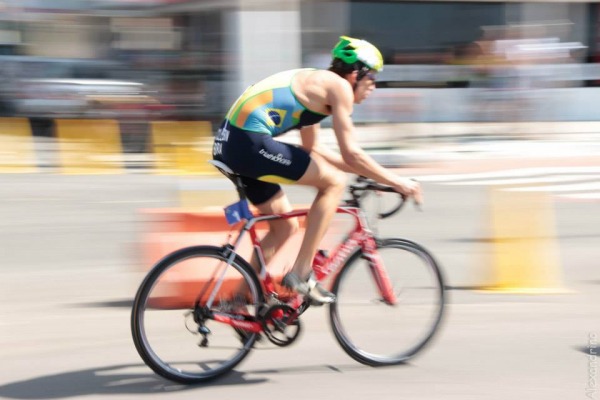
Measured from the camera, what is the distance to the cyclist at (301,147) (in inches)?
190

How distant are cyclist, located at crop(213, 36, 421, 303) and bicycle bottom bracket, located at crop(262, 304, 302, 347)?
14cm

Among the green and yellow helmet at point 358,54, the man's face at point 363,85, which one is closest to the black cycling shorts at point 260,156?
the man's face at point 363,85

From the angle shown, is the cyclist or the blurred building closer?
the cyclist

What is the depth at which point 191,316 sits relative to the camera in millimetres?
5035

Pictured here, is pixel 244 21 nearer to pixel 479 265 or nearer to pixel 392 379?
pixel 479 265

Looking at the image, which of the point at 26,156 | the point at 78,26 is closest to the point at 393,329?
the point at 26,156

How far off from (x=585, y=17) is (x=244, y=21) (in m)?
8.98

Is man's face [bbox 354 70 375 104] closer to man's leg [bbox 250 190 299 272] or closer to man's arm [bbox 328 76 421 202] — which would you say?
man's arm [bbox 328 76 421 202]

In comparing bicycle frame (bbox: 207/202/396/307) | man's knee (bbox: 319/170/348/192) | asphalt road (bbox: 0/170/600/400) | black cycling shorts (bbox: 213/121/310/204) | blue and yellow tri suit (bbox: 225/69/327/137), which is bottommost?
asphalt road (bbox: 0/170/600/400)

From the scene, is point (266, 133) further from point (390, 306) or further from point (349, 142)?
point (390, 306)

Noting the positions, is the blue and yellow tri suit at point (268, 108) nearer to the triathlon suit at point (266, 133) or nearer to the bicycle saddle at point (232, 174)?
the triathlon suit at point (266, 133)

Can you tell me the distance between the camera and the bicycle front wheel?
5.18m

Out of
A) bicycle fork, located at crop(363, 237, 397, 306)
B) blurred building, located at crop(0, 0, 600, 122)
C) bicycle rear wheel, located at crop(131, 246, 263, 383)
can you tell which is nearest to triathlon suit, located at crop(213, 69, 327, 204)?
bicycle rear wheel, located at crop(131, 246, 263, 383)

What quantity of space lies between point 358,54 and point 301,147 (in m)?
0.58
